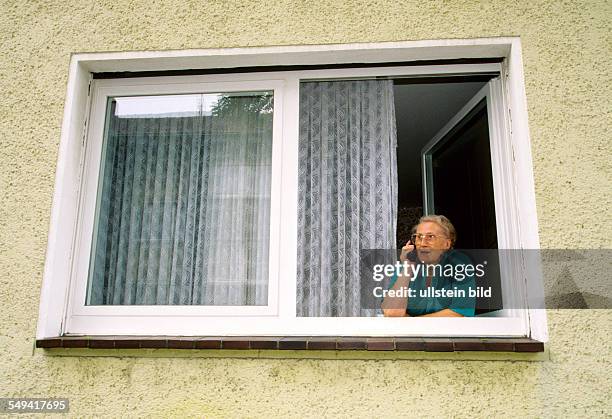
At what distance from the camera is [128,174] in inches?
133

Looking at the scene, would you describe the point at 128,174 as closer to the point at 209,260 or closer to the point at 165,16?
the point at 209,260

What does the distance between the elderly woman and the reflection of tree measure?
1373mm

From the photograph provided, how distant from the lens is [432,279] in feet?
10.2

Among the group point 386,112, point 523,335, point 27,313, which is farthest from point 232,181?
point 523,335

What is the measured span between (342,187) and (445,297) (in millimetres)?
996

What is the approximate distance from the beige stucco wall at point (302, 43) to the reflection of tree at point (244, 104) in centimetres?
37

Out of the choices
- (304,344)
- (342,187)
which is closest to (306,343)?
(304,344)

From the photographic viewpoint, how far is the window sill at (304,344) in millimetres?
2605

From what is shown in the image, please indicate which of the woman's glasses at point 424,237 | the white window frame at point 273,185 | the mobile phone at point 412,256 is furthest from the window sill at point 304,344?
the woman's glasses at point 424,237

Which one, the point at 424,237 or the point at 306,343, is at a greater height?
the point at 424,237

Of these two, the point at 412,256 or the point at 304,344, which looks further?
the point at 412,256

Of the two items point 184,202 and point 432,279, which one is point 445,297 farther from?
point 184,202

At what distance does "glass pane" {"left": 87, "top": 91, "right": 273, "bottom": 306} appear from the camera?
3162 millimetres

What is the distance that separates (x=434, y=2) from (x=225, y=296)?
237 cm
